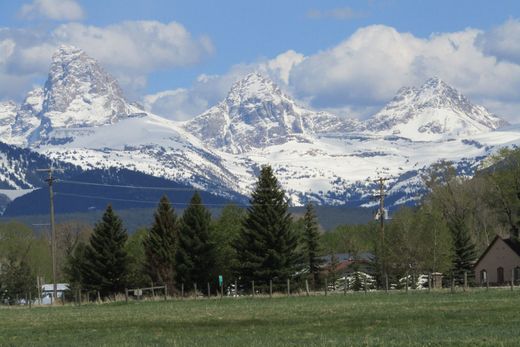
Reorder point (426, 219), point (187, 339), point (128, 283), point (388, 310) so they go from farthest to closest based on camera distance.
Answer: point (426, 219), point (128, 283), point (388, 310), point (187, 339)

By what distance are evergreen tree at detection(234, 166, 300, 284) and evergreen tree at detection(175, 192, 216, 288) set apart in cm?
515

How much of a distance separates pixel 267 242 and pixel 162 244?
14279mm

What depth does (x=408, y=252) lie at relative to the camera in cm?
11806

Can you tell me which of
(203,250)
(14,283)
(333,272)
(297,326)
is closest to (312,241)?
(333,272)

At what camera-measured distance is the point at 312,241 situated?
109312 millimetres

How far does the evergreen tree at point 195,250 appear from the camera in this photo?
99.5 metres

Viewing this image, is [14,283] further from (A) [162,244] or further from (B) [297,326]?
(B) [297,326]

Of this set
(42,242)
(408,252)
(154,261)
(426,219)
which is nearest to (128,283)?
(154,261)

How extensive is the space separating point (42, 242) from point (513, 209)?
8632 cm

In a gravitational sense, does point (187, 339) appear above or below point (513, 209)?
below

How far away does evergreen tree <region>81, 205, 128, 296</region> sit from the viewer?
101125 mm

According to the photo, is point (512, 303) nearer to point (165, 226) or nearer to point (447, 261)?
point (165, 226)

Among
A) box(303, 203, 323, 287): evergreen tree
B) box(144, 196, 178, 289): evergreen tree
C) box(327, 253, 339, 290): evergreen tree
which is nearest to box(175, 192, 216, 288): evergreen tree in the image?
box(144, 196, 178, 289): evergreen tree

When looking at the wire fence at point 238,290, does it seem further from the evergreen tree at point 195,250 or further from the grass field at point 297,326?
the grass field at point 297,326
